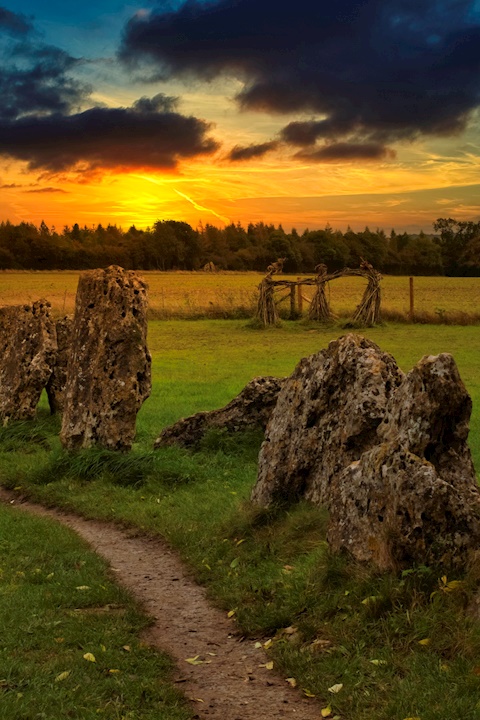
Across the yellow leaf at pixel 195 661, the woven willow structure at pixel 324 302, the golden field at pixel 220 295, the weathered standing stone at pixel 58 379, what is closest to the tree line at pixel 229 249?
the golden field at pixel 220 295

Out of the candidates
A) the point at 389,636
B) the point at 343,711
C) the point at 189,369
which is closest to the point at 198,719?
the point at 343,711

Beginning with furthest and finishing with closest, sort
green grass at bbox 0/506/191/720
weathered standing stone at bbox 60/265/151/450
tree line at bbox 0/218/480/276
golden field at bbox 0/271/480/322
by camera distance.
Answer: tree line at bbox 0/218/480/276 → golden field at bbox 0/271/480/322 → weathered standing stone at bbox 60/265/151/450 → green grass at bbox 0/506/191/720

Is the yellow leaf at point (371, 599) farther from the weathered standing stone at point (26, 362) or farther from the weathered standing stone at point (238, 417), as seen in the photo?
the weathered standing stone at point (26, 362)

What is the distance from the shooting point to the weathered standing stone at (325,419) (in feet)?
31.5

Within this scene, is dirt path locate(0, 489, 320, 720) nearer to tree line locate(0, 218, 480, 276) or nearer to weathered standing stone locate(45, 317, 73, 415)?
weathered standing stone locate(45, 317, 73, 415)

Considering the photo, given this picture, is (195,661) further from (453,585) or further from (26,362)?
(26,362)

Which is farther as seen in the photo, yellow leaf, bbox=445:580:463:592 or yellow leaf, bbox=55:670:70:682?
yellow leaf, bbox=445:580:463:592

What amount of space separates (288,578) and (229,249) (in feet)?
320

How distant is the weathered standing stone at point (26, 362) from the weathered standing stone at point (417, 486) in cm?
996

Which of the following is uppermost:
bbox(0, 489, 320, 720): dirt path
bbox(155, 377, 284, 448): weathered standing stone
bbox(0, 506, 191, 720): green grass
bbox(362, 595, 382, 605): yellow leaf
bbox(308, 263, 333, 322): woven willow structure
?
bbox(308, 263, 333, 322): woven willow structure

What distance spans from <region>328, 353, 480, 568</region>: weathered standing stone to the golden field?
86.4 feet

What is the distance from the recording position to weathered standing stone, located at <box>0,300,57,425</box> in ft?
55.2

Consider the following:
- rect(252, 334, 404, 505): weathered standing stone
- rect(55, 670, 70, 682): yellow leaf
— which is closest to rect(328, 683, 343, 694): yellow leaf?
rect(55, 670, 70, 682): yellow leaf

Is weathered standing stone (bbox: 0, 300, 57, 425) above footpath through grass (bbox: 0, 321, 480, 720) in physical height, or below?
above
